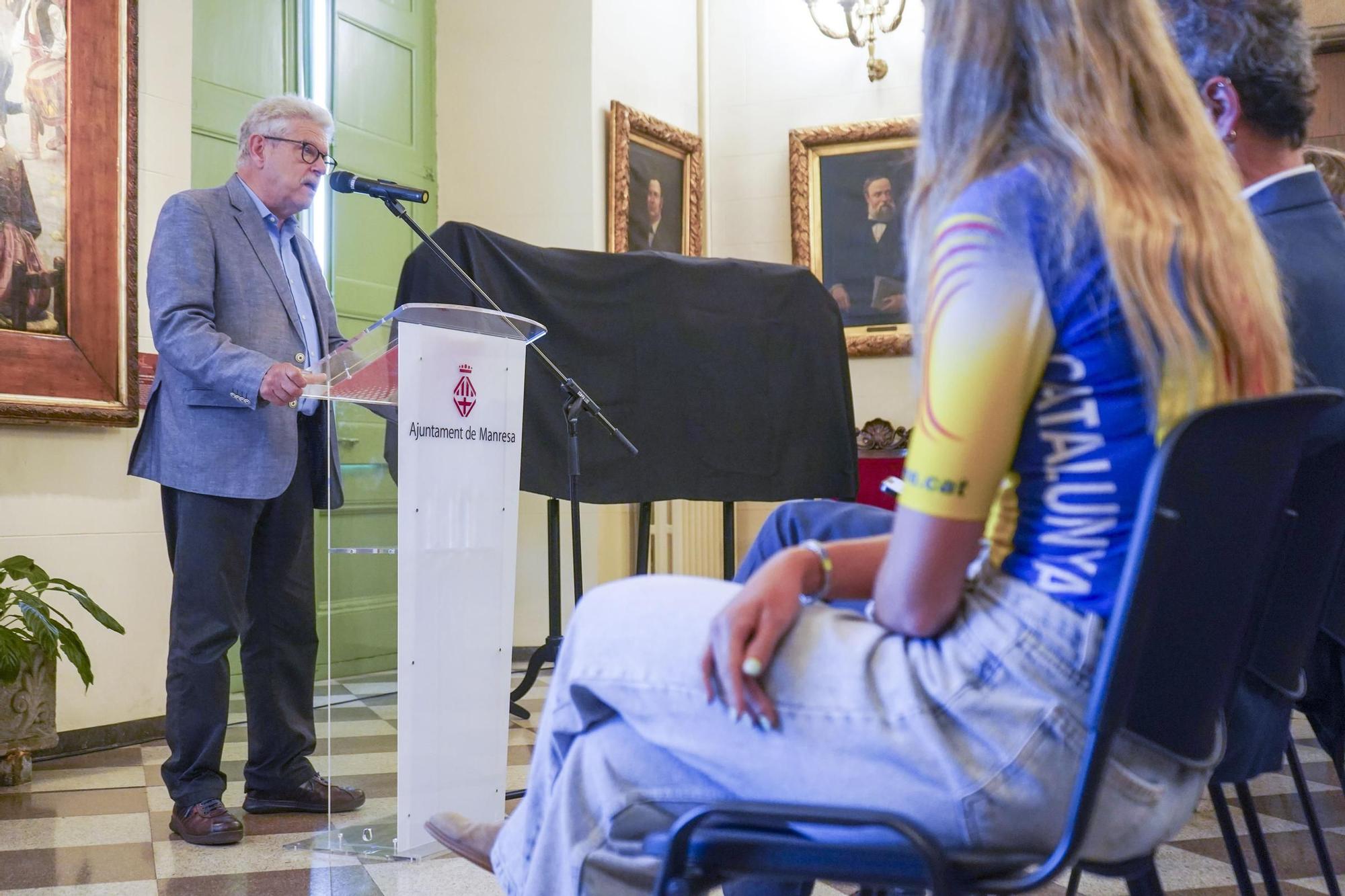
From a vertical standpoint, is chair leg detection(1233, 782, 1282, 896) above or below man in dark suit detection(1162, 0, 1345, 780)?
Result: below

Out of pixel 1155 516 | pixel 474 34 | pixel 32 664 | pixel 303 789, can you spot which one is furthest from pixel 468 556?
pixel 474 34

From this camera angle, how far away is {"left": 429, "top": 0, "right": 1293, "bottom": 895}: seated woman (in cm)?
86

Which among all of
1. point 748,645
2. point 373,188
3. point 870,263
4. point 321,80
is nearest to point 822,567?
point 748,645

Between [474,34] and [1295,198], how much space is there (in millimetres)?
4766

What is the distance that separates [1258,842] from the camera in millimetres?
1449

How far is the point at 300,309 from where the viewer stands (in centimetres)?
298

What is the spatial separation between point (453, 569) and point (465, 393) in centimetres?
35

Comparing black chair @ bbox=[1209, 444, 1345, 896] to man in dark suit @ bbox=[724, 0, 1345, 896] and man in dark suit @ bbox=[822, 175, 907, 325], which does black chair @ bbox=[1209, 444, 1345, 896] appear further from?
man in dark suit @ bbox=[822, 175, 907, 325]

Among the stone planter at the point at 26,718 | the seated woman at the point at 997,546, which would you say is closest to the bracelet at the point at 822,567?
the seated woman at the point at 997,546

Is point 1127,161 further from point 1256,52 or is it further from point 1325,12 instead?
point 1325,12

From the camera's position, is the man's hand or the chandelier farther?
the chandelier

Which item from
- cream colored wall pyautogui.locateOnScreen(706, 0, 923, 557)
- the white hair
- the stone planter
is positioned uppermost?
cream colored wall pyautogui.locateOnScreen(706, 0, 923, 557)

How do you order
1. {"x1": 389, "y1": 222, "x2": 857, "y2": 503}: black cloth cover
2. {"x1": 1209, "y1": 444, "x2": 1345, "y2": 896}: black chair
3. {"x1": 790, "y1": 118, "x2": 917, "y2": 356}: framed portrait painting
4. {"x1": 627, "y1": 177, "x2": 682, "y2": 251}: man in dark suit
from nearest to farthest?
{"x1": 1209, "y1": 444, "x2": 1345, "y2": 896}: black chair
{"x1": 389, "y1": 222, "x2": 857, "y2": 503}: black cloth cover
{"x1": 627, "y1": 177, "x2": 682, "y2": 251}: man in dark suit
{"x1": 790, "y1": 118, "x2": 917, "y2": 356}: framed portrait painting

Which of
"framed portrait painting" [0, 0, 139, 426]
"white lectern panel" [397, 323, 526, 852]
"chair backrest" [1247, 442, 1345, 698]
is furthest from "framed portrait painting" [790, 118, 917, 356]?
"chair backrest" [1247, 442, 1345, 698]
